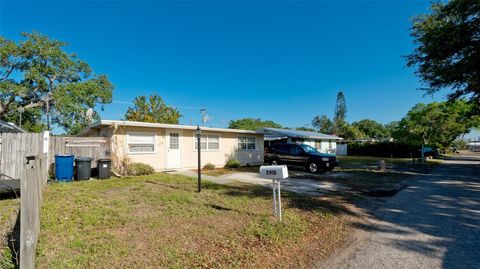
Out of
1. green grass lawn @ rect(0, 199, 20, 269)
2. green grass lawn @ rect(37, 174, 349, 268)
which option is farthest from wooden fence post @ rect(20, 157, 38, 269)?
green grass lawn @ rect(0, 199, 20, 269)

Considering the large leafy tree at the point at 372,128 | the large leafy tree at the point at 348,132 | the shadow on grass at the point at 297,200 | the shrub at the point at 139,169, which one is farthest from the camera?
the large leafy tree at the point at 372,128

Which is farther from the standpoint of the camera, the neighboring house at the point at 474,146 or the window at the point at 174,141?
the neighboring house at the point at 474,146

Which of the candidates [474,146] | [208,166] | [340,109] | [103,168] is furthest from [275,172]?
[474,146]

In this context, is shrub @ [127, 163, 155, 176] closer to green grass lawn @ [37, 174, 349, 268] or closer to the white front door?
the white front door

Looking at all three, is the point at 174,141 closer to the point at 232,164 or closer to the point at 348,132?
the point at 232,164

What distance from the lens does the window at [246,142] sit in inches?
667

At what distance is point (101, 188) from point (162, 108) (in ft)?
98.1

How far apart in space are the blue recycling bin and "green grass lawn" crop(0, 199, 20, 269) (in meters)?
3.34

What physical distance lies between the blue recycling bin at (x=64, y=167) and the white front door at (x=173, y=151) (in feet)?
15.2

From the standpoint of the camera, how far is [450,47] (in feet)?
34.7

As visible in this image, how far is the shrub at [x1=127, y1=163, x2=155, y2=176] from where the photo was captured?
11.2m

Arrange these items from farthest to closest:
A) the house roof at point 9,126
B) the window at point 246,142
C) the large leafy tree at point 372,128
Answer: the large leafy tree at point 372,128 < the window at point 246,142 < the house roof at point 9,126

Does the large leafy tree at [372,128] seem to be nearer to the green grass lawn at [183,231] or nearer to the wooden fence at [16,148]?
the green grass lawn at [183,231]

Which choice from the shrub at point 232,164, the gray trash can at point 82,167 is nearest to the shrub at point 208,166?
the shrub at point 232,164
